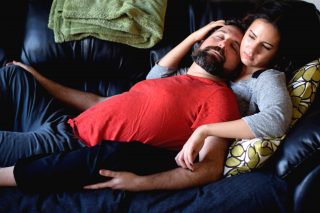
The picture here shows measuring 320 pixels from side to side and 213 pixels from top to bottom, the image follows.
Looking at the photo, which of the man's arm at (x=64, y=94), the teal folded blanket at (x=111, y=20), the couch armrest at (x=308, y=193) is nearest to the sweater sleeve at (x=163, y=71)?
the teal folded blanket at (x=111, y=20)

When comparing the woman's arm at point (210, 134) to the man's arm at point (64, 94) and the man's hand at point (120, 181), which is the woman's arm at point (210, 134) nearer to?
the man's hand at point (120, 181)

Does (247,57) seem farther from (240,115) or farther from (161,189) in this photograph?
(161,189)

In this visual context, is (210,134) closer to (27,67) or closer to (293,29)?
(293,29)

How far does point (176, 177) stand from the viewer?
1.14 metres

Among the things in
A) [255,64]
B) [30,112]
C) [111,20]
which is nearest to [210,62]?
[255,64]

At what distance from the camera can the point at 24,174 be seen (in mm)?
1104

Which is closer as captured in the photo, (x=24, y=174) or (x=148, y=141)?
(x=24, y=174)

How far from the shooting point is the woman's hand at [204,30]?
1.50 meters

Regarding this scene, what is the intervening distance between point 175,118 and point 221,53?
1.15ft

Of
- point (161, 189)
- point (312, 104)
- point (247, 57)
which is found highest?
point (247, 57)

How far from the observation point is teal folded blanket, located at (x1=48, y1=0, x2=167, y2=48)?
159 cm

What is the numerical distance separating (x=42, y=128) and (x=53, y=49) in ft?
1.59

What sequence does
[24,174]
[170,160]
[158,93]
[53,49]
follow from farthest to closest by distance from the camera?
[53,49] → [158,93] → [170,160] → [24,174]

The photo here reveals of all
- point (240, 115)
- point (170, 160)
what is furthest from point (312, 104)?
point (170, 160)
